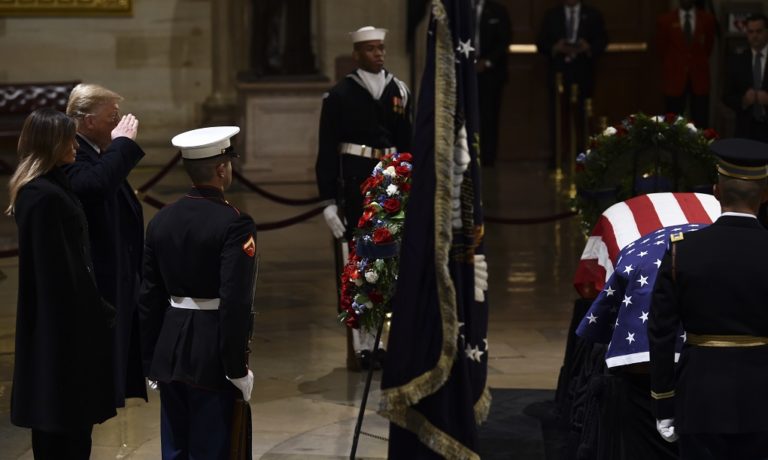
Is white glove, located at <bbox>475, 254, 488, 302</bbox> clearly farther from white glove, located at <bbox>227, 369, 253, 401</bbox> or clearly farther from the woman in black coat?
the woman in black coat

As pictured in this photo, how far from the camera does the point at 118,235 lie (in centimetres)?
643

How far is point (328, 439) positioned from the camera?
7117mm

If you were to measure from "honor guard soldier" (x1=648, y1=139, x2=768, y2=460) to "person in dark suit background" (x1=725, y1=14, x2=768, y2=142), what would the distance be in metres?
9.00

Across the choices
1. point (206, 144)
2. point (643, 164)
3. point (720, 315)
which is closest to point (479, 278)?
point (720, 315)

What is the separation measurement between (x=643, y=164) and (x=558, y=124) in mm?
9068

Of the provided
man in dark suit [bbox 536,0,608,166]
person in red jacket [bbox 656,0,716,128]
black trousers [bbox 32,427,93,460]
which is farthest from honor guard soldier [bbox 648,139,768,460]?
person in red jacket [bbox 656,0,716,128]

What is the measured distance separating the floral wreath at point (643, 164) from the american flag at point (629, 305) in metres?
1.53

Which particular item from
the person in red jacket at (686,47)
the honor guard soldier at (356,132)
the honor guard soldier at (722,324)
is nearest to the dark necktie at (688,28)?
the person in red jacket at (686,47)

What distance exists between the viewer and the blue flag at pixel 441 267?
16.9 feet

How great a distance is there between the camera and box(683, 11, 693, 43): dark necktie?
16047 millimetres

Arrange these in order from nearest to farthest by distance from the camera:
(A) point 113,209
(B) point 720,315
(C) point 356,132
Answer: (B) point 720,315 → (A) point 113,209 → (C) point 356,132

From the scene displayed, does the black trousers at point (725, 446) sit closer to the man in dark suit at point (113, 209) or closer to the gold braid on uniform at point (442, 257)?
the gold braid on uniform at point (442, 257)

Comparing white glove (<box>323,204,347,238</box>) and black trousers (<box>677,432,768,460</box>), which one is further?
white glove (<box>323,204,347,238</box>)

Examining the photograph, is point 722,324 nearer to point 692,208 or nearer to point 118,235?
point 692,208
